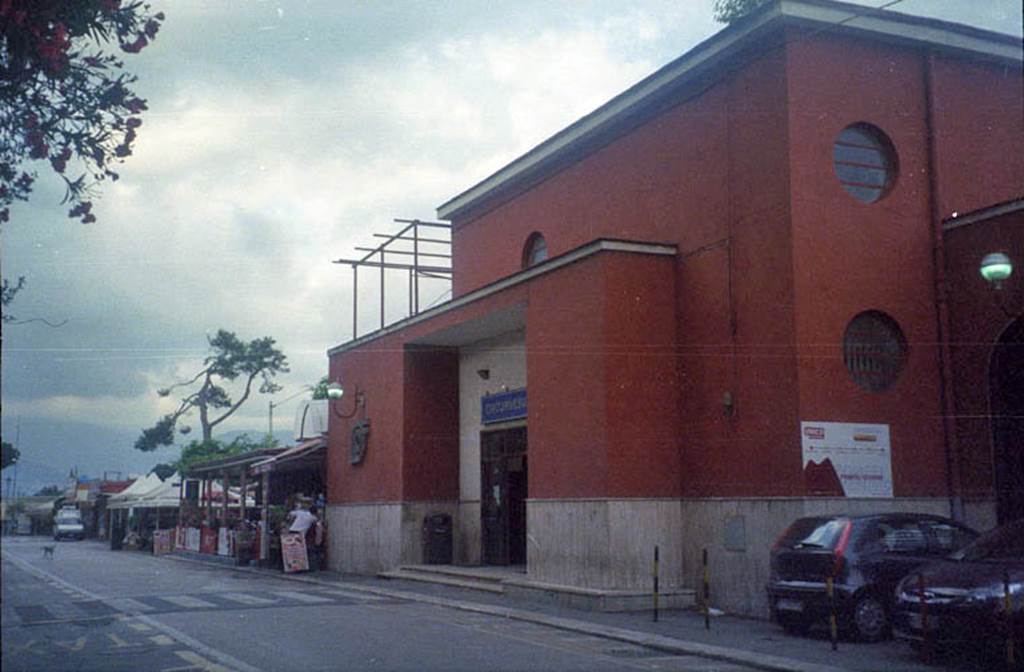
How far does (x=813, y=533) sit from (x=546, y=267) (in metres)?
8.05

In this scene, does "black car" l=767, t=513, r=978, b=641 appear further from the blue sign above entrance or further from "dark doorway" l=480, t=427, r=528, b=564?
"dark doorway" l=480, t=427, r=528, b=564

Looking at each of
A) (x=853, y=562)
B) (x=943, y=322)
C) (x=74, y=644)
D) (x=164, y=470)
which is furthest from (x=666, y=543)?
(x=164, y=470)

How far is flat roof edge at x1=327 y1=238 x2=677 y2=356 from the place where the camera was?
18281 mm

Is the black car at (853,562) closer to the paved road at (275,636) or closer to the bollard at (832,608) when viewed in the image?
the bollard at (832,608)

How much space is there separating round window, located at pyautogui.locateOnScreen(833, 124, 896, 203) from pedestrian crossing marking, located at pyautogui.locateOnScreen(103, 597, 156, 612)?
13227 millimetres

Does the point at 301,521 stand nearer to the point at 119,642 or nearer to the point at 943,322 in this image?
the point at 119,642

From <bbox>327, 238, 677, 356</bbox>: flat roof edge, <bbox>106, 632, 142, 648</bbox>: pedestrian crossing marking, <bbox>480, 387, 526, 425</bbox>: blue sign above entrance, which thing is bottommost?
<bbox>106, 632, 142, 648</bbox>: pedestrian crossing marking

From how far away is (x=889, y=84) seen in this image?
1750cm

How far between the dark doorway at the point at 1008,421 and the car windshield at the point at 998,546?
16.3 ft

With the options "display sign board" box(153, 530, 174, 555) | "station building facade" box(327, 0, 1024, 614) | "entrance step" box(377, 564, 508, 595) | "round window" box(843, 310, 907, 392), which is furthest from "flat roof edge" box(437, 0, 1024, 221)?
"display sign board" box(153, 530, 174, 555)

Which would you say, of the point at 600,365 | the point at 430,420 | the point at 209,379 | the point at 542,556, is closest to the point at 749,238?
the point at 600,365

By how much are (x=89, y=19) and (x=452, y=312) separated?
589 inches

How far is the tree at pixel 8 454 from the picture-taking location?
6.08 meters

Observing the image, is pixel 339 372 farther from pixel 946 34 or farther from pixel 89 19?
pixel 89 19
